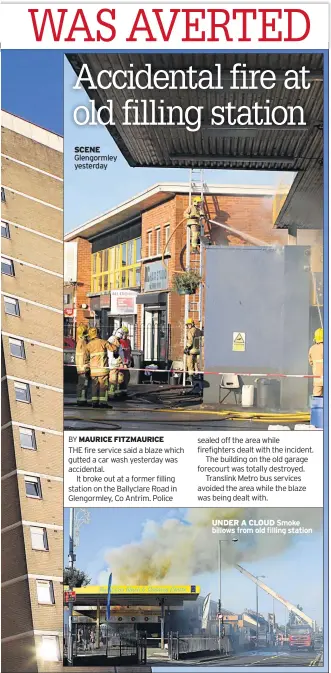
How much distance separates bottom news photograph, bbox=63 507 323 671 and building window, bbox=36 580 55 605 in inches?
4.1

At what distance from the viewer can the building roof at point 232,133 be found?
6.45 metres

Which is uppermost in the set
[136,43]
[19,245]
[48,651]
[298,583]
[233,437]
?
[136,43]

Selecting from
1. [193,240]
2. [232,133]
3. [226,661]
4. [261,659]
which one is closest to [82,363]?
[193,240]

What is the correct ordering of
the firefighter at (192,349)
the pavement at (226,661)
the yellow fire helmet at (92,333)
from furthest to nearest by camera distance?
the firefighter at (192,349)
the yellow fire helmet at (92,333)
the pavement at (226,661)

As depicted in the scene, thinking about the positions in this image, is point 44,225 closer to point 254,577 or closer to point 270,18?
point 270,18

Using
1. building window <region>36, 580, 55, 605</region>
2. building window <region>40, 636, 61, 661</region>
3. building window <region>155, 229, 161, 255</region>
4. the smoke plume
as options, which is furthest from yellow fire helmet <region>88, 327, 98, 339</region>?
building window <region>40, 636, 61, 661</region>

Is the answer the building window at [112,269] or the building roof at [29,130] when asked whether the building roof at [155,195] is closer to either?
the building window at [112,269]

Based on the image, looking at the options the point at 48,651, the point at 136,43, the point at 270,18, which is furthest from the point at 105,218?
the point at 48,651

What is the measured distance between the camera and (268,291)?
22.1 feet

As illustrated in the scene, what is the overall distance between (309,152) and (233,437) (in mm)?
2055

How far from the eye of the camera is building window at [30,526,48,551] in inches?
261

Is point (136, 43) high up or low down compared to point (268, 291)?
up

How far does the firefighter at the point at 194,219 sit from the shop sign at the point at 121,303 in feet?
1.89

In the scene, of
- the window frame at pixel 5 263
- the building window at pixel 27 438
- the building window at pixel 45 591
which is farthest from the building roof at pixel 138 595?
the window frame at pixel 5 263
